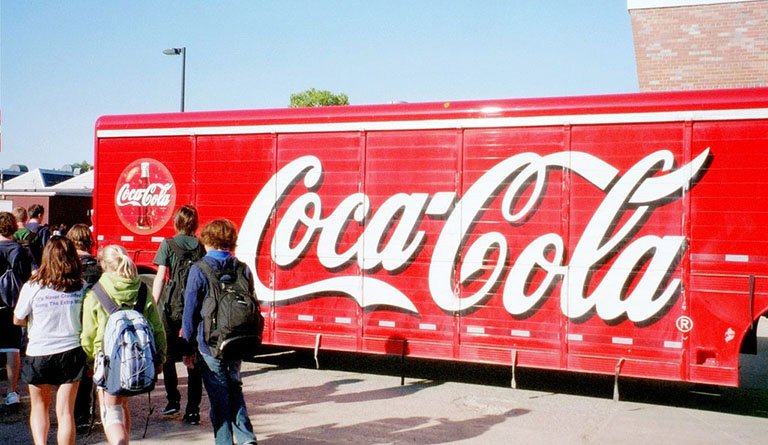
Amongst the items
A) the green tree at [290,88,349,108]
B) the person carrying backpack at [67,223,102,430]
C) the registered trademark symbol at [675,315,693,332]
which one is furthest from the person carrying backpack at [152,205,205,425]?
the green tree at [290,88,349,108]

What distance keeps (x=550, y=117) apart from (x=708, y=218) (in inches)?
72.9

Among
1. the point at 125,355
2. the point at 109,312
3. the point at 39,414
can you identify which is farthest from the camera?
the point at 39,414

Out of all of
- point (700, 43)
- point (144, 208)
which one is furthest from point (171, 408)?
point (700, 43)

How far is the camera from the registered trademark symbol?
23.6 feet

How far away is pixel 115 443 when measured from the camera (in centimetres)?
479

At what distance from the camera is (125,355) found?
4812mm

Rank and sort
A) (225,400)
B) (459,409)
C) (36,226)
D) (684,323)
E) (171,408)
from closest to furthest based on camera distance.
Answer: (225,400) < (171,408) < (684,323) < (459,409) < (36,226)

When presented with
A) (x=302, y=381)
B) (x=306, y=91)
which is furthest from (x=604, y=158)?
(x=306, y=91)

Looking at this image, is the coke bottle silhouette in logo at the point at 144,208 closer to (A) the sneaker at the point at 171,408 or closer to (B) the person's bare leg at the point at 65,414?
(A) the sneaker at the point at 171,408

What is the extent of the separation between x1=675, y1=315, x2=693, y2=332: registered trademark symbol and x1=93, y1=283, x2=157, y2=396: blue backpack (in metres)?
4.94

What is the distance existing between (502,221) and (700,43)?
422 inches

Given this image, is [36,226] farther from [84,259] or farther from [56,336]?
[56,336]

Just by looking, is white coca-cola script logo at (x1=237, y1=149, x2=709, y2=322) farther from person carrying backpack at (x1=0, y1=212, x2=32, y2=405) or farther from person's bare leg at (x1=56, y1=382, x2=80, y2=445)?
person's bare leg at (x1=56, y1=382, x2=80, y2=445)

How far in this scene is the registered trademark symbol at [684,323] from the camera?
284 inches
